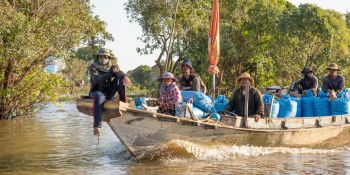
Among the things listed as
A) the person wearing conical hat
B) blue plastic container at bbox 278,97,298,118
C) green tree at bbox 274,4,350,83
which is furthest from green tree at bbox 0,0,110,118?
green tree at bbox 274,4,350,83

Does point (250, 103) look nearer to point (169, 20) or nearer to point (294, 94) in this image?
point (294, 94)

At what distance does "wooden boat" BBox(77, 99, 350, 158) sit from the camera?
10.5 meters

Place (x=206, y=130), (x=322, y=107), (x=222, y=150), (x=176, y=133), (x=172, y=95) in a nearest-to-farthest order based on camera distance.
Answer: (x=176, y=133)
(x=206, y=130)
(x=172, y=95)
(x=222, y=150)
(x=322, y=107)

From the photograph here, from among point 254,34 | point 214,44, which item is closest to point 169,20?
point 254,34

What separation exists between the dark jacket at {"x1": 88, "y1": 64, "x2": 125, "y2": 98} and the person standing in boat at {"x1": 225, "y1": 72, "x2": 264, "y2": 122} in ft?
8.96

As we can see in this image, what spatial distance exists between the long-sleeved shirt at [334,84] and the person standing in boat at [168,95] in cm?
503

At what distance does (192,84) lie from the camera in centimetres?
1249

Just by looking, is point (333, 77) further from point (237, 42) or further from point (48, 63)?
point (237, 42)

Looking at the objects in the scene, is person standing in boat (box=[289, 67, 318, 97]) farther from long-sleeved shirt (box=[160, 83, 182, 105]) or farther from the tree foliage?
the tree foliage

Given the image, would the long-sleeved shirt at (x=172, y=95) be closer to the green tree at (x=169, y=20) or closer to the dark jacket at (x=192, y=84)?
the dark jacket at (x=192, y=84)

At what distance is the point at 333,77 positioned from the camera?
14539 millimetres

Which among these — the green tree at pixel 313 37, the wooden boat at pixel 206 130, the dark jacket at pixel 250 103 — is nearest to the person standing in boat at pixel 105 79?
the wooden boat at pixel 206 130

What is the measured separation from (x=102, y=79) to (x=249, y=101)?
3.39 meters

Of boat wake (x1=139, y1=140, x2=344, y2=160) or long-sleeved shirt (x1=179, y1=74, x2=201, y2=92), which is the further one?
long-sleeved shirt (x1=179, y1=74, x2=201, y2=92)
